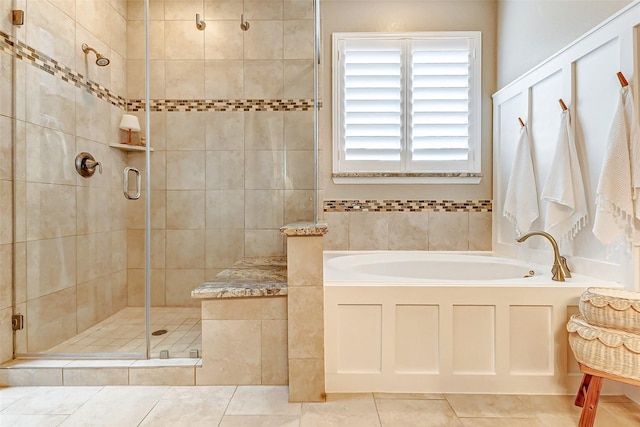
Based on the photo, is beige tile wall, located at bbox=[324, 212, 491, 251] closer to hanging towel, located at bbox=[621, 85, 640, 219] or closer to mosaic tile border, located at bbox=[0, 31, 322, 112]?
mosaic tile border, located at bbox=[0, 31, 322, 112]

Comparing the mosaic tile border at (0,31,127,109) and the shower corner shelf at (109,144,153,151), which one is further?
the shower corner shelf at (109,144,153,151)

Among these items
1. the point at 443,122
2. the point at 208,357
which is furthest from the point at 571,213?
the point at 208,357

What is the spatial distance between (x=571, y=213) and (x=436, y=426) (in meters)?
1.33

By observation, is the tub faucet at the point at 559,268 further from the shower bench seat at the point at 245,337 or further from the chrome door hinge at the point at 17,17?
the chrome door hinge at the point at 17,17

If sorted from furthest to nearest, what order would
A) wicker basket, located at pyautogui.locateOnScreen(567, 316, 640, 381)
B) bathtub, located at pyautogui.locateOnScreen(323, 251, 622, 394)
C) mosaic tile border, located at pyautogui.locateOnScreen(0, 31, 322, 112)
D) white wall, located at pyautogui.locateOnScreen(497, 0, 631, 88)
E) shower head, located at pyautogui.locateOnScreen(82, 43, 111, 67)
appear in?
1. shower head, located at pyautogui.locateOnScreen(82, 43, 111, 67)
2. mosaic tile border, located at pyautogui.locateOnScreen(0, 31, 322, 112)
3. white wall, located at pyautogui.locateOnScreen(497, 0, 631, 88)
4. bathtub, located at pyautogui.locateOnScreen(323, 251, 622, 394)
5. wicker basket, located at pyautogui.locateOnScreen(567, 316, 640, 381)

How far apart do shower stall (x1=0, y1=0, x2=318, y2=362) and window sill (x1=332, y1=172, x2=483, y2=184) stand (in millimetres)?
305

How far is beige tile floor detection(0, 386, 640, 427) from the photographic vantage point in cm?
143

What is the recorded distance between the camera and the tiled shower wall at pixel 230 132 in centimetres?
256

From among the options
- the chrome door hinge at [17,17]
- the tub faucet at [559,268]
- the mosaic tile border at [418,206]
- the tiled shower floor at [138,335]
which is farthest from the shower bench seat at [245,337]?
the chrome door hinge at [17,17]

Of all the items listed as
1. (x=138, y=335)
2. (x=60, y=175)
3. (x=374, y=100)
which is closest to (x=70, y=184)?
(x=60, y=175)

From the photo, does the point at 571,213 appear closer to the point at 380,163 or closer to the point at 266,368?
the point at 380,163

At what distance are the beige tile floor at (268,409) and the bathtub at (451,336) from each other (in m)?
0.07

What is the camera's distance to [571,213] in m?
1.85

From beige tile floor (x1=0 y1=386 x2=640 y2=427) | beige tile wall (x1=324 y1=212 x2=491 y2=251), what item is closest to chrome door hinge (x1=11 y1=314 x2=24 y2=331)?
beige tile floor (x1=0 y1=386 x2=640 y2=427)
